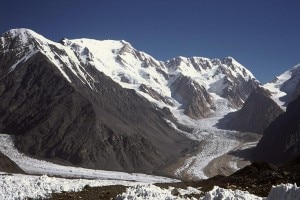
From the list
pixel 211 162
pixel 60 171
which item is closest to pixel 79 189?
pixel 60 171

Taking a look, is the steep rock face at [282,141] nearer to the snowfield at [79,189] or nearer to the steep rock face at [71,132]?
the steep rock face at [71,132]

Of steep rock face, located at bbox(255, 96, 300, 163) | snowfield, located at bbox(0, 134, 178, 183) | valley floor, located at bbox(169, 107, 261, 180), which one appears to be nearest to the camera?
snowfield, located at bbox(0, 134, 178, 183)

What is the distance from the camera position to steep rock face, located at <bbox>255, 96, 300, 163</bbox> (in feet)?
566

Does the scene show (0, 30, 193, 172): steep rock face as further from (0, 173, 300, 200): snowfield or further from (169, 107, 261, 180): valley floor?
(0, 173, 300, 200): snowfield

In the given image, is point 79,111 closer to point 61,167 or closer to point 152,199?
point 61,167

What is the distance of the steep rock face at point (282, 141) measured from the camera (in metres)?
173

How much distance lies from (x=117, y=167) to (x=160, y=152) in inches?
1359

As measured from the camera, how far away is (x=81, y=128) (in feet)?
558

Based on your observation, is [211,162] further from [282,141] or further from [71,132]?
[71,132]

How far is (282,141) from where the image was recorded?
7200 inches

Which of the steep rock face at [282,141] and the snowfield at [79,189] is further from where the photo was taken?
the steep rock face at [282,141]

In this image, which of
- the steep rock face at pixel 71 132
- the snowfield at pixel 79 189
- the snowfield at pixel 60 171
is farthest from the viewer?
the steep rock face at pixel 71 132

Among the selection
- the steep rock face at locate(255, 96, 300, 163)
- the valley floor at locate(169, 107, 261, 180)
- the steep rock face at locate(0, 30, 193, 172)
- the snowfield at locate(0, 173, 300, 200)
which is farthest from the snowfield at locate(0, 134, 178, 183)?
the snowfield at locate(0, 173, 300, 200)

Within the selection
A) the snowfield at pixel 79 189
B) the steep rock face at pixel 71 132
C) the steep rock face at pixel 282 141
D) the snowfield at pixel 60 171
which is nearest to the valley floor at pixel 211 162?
the steep rock face at pixel 282 141
